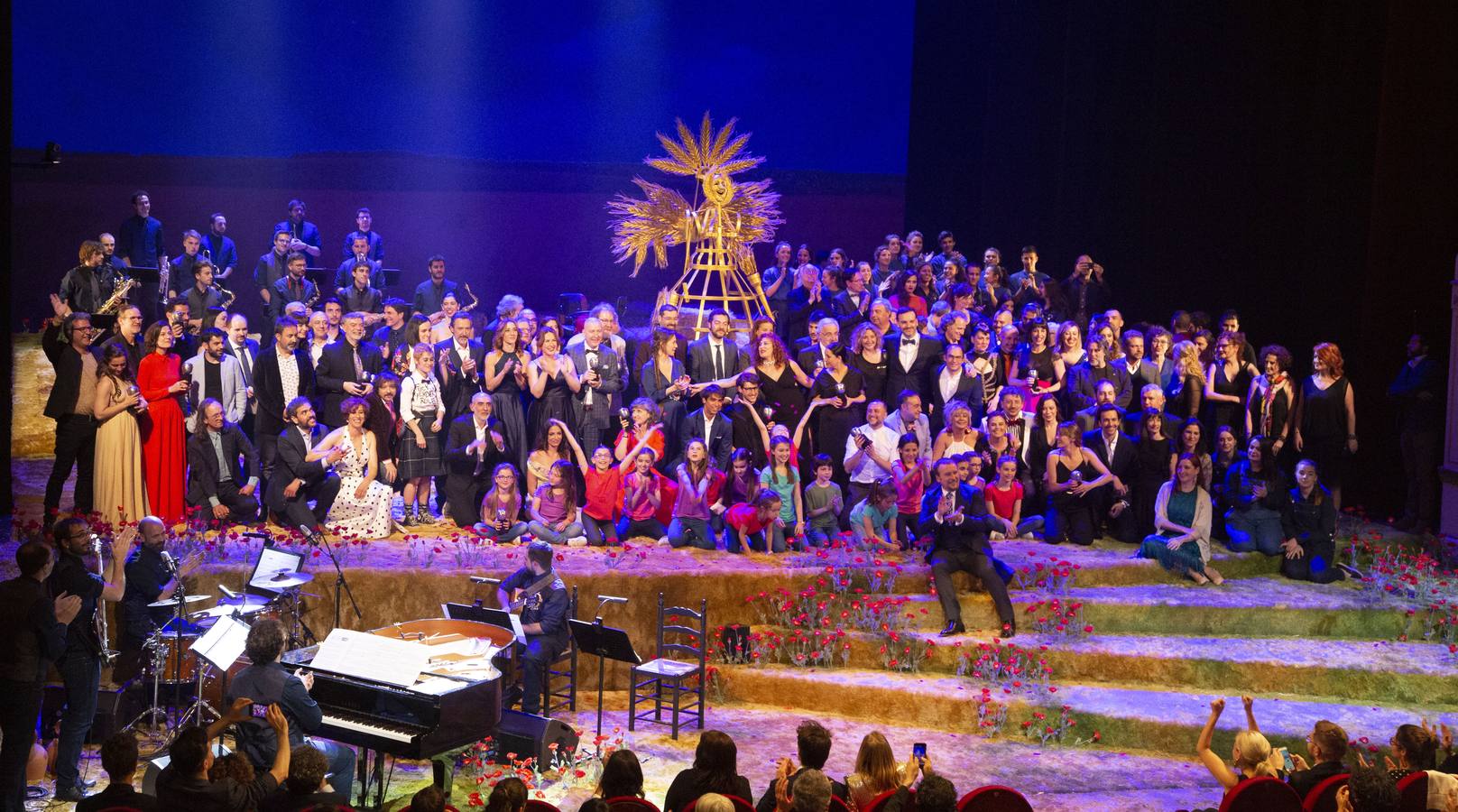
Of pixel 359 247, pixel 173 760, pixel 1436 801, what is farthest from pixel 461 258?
pixel 1436 801

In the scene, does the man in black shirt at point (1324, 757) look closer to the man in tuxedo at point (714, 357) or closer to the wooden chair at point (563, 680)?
the wooden chair at point (563, 680)

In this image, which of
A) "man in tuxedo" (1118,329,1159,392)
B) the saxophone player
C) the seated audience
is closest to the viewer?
the seated audience

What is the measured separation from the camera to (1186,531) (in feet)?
31.2

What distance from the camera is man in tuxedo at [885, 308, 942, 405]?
10.1 meters

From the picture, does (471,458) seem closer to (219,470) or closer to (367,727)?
(219,470)

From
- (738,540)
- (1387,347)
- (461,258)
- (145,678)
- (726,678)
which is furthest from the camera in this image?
(461,258)

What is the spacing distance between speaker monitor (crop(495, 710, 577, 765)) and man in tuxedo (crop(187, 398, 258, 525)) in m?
2.73

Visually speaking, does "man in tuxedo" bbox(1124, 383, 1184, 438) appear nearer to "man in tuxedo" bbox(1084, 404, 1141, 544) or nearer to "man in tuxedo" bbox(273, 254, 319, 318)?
"man in tuxedo" bbox(1084, 404, 1141, 544)

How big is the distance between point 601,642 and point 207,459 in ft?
10.1

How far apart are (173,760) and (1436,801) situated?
441 cm

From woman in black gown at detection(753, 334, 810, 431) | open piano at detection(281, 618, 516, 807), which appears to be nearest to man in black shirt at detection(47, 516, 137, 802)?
open piano at detection(281, 618, 516, 807)

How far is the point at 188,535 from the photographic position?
863 centimetres

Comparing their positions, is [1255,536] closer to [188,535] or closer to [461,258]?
[188,535]

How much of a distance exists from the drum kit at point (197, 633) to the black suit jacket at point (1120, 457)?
534cm
